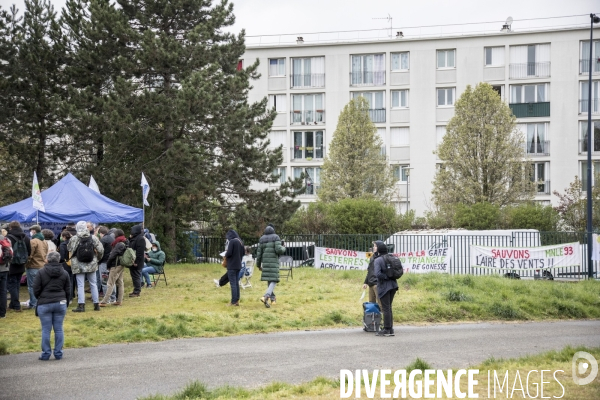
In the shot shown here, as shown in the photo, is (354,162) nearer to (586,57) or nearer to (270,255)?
(586,57)

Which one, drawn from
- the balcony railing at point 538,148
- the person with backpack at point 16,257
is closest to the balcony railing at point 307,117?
the balcony railing at point 538,148

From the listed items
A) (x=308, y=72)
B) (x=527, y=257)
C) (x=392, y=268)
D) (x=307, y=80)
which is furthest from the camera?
(x=307, y=80)

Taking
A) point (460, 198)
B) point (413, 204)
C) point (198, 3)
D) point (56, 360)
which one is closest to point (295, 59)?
point (413, 204)

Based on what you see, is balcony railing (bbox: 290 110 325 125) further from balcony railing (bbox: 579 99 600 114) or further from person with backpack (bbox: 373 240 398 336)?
person with backpack (bbox: 373 240 398 336)

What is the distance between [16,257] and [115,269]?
224cm

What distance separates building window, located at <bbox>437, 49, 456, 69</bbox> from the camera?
185 ft

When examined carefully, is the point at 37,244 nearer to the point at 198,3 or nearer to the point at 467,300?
the point at 467,300

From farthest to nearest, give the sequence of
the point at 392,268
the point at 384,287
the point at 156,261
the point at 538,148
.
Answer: the point at 538,148 < the point at 156,261 < the point at 384,287 < the point at 392,268

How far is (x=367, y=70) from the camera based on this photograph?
58.0 m

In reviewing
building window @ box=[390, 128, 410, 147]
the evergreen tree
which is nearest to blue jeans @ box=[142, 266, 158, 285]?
the evergreen tree

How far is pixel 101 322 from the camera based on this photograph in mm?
14945

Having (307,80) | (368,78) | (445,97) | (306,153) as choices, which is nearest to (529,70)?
(445,97)

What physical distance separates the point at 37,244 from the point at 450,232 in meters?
19.5

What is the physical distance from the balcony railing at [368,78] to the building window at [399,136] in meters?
3.82
